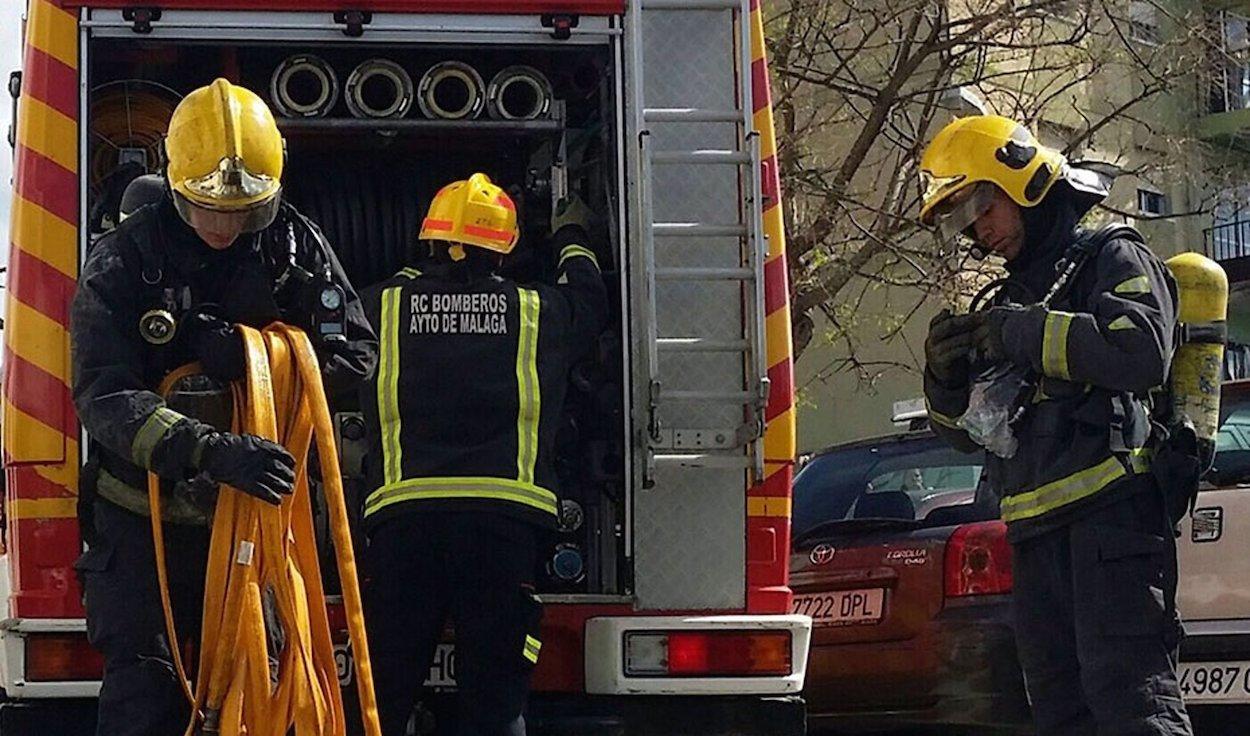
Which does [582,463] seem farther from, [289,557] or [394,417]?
[289,557]

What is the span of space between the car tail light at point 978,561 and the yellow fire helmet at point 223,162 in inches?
122

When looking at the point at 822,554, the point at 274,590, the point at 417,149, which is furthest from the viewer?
the point at 822,554

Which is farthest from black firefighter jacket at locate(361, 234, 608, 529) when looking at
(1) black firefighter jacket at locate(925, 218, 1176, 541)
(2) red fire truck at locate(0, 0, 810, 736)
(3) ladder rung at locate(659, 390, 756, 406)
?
(1) black firefighter jacket at locate(925, 218, 1176, 541)

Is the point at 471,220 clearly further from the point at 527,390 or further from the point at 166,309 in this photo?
the point at 166,309

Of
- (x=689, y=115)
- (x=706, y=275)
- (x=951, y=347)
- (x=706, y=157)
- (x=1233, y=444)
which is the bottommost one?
(x=1233, y=444)

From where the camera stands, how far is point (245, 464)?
4.27 metres

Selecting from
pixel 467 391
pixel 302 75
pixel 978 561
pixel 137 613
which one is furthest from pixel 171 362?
pixel 978 561

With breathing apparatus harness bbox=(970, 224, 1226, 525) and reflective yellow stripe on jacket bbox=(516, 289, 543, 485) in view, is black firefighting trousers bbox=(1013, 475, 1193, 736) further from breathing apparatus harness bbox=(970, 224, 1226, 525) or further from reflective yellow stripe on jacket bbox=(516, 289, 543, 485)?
reflective yellow stripe on jacket bbox=(516, 289, 543, 485)

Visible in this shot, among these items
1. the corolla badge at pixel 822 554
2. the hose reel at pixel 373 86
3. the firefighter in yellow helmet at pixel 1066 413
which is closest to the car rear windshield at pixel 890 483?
the corolla badge at pixel 822 554

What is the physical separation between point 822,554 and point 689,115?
2.37m

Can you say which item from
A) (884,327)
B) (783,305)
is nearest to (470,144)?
(783,305)

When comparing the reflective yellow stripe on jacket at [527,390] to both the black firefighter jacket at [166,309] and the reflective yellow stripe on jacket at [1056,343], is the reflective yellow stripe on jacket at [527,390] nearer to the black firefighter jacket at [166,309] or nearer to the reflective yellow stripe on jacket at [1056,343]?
the black firefighter jacket at [166,309]

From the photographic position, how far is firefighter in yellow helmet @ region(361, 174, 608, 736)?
5039 mm

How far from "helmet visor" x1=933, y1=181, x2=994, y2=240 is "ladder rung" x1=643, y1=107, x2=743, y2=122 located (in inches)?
27.1
